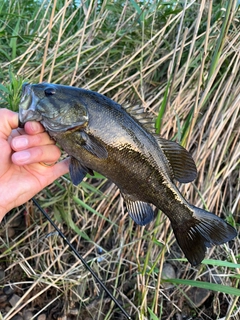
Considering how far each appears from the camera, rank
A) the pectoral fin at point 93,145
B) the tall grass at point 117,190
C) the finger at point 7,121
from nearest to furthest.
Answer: the pectoral fin at point 93,145 → the finger at point 7,121 → the tall grass at point 117,190

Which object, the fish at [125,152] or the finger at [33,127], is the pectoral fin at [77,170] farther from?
the finger at [33,127]

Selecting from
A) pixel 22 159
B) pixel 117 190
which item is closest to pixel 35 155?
pixel 22 159

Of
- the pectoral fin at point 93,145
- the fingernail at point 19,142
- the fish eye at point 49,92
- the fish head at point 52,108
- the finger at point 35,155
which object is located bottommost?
the finger at point 35,155

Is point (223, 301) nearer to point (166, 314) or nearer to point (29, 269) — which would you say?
point (166, 314)

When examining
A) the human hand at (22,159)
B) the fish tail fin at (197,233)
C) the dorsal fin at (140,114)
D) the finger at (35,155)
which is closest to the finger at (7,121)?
the human hand at (22,159)

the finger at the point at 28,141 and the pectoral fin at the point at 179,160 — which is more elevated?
the finger at the point at 28,141

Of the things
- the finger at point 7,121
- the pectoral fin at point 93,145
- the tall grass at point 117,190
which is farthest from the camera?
the tall grass at point 117,190

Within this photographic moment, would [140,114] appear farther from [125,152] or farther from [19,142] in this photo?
[19,142]

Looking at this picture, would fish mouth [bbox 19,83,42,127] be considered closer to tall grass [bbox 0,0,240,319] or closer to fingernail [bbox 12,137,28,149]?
fingernail [bbox 12,137,28,149]

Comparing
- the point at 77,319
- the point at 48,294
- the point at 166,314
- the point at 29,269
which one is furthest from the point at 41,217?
the point at 166,314
